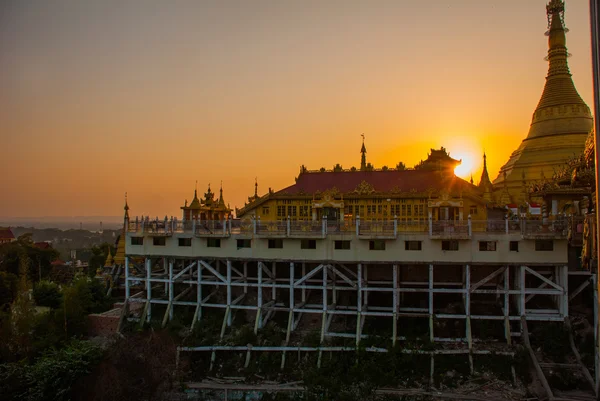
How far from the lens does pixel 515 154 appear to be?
51.4 meters

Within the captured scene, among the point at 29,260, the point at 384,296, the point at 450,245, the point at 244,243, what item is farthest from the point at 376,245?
the point at 29,260

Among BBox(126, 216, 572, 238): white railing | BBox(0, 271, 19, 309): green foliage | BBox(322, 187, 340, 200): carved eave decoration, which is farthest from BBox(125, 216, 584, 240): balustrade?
BBox(0, 271, 19, 309): green foliage

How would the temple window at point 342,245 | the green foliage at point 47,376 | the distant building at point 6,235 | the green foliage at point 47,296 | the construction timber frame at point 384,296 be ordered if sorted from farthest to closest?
the distant building at point 6,235
the green foliage at point 47,296
the temple window at point 342,245
the construction timber frame at point 384,296
the green foliage at point 47,376

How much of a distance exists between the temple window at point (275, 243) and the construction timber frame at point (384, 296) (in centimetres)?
131

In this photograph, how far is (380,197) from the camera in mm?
32844

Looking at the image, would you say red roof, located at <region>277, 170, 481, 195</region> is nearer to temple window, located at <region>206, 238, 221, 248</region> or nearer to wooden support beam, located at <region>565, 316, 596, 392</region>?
temple window, located at <region>206, 238, 221, 248</region>

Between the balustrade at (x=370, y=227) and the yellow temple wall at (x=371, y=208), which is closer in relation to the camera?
the balustrade at (x=370, y=227)

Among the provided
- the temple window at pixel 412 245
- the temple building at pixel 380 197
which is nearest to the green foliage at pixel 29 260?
the temple building at pixel 380 197

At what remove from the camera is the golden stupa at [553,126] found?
Result: 4584 cm

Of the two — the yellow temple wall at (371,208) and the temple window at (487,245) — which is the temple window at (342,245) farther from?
the temple window at (487,245)

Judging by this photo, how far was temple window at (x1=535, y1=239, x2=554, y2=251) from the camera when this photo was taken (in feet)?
87.7

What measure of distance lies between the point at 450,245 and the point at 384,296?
20.6ft

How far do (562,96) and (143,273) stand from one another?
4497 centimetres

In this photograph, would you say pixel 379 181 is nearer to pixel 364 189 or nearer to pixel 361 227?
pixel 364 189
